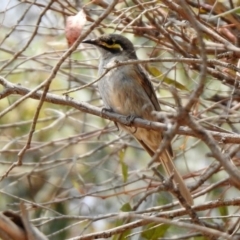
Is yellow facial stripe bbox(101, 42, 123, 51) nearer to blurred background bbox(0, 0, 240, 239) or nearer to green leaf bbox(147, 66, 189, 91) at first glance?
blurred background bbox(0, 0, 240, 239)

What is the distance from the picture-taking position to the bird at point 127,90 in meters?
4.85

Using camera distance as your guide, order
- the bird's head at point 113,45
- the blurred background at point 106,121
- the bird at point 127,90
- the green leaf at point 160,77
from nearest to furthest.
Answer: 1. the blurred background at point 106,121
2. the green leaf at point 160,77
3. the bird at point 127,90
4. the bird's head at point 113,45

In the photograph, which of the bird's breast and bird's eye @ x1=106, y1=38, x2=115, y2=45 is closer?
the bird's breast

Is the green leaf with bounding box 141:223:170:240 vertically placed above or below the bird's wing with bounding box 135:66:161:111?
below

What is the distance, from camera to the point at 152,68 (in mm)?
4922

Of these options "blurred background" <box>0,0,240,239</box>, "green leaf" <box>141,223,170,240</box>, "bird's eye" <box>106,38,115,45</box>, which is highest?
"bird's eye" <box>106,38,115,45</box>

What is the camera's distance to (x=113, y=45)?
509 cm

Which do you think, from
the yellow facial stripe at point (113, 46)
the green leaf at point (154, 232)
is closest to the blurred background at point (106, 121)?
the green leaf at point (154, 232)

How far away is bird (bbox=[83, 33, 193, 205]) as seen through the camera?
485 centimetres

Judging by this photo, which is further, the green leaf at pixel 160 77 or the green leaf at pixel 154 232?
the green leaf at pixel 160 77

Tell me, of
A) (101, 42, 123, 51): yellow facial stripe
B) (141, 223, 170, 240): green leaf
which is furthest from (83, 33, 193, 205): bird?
(141, 223, 170, 240): green leaf

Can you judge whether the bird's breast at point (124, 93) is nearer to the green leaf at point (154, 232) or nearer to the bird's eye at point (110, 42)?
the bird's eye at point (110, 42)

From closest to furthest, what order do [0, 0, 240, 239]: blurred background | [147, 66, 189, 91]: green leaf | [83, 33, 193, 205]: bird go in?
[0, 0, 240, 239]: blurred background, [147, 66, 189, 91]: green leaf, [83, 33, 193, 205]: bird

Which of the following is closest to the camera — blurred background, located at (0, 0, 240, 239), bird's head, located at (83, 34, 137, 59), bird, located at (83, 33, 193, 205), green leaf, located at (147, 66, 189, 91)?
blurred background, located at (0, 0, 240, 239)
